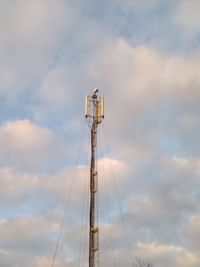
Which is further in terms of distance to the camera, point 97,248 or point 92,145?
point 92,145

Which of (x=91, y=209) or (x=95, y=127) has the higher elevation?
(x=95, y=127)

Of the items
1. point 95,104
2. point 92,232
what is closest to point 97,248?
point 92,232

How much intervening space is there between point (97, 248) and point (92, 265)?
129 centimetres

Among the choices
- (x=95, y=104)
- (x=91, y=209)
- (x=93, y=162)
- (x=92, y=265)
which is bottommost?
(x=92, y=265)

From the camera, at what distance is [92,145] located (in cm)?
5106

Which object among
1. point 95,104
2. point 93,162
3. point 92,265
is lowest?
point 92,265

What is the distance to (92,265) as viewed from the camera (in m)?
47.2

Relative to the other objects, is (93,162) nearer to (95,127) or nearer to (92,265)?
(95,127)

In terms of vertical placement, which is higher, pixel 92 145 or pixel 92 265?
pixel 92 145


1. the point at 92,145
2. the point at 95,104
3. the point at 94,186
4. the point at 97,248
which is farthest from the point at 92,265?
the point at 95,104

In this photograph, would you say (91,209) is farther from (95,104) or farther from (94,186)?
(95,104)

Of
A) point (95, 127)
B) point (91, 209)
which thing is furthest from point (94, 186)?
point (95, 127)

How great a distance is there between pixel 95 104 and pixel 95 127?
191cm

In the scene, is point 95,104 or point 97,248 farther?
point 95,104
